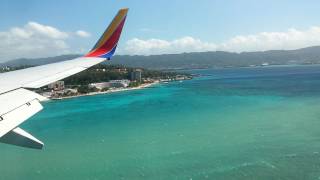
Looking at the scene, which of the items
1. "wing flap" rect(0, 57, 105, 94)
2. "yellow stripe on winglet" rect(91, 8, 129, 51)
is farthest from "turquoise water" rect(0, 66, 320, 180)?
"yellow stripe on winglet" rect(91, 8, 129, 51)

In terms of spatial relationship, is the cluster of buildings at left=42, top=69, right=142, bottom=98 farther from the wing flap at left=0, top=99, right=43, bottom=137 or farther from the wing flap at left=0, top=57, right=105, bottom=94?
the wing flap at left=0, top=99, right=43, bottom=137

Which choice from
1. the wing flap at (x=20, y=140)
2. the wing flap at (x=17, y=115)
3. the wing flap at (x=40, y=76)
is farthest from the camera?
the wing flap at (x=40, y=76)

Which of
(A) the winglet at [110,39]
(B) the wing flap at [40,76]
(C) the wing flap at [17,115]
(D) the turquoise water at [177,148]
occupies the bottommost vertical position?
(D) the turquoise water at [177,148]

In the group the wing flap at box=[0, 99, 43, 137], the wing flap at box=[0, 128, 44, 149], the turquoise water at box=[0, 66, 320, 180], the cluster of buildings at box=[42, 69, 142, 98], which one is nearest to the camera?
the wing flap at box=[0, 99, 43, 137]

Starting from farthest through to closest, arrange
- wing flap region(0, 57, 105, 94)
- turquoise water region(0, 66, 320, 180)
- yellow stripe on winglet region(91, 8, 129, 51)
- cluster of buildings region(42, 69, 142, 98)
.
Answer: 1. cluster of buildings region(42, 69, 142, 98)
2. turquoise water region(0, 66, 320, 180)
3. yellow stripe on winglet region(91, 8, 129, 51)
4. wing flap region(0, 57, 105, 94)

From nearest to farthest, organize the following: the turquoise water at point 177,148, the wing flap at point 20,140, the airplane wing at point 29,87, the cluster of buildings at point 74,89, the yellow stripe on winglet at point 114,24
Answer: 1. the airplane wing at point 29,87
2. the wing flap at point 20,140
3. the yellow stripe on winglet at point 114,24
4. the turquoise water at point 177,148
5. the cluster of buildings at point 74,89

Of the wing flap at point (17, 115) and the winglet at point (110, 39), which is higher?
the winglet at point (110, 39)

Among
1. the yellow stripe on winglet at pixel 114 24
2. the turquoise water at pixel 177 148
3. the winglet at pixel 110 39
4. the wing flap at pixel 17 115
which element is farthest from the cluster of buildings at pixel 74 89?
the wing flap at pixel 17 115

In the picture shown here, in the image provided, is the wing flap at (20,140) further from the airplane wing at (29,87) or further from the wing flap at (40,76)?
the wing flap at (40,76)

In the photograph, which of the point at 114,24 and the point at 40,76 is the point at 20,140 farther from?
the point at 114,24
